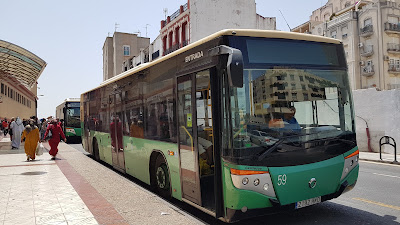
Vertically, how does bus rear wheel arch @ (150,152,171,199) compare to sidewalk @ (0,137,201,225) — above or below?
above

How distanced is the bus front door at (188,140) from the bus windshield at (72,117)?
22544 mm

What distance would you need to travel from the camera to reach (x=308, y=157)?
5.23 m

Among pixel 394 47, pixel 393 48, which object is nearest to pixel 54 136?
pixel 393 48

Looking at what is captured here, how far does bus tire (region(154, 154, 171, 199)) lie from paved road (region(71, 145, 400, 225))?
0.33m

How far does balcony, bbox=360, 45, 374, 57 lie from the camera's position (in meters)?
48.1

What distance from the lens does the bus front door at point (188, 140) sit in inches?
232

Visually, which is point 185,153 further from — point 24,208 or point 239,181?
point 24,208

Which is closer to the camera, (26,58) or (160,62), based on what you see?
(160,62)

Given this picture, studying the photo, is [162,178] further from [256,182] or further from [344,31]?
[344,31]

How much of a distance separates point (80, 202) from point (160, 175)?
164cm

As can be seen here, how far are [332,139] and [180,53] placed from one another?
296cm

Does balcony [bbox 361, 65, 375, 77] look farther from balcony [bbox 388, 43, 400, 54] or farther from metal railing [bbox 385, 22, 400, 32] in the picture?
metal railing [bbox 385, 22, 400, 32]

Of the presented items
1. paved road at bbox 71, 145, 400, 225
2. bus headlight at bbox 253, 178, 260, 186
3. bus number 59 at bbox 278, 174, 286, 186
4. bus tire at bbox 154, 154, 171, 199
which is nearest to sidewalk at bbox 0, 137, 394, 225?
bus tire at bbox 154, 154, 171, 199

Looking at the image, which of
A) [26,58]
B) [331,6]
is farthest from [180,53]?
[331,6]
